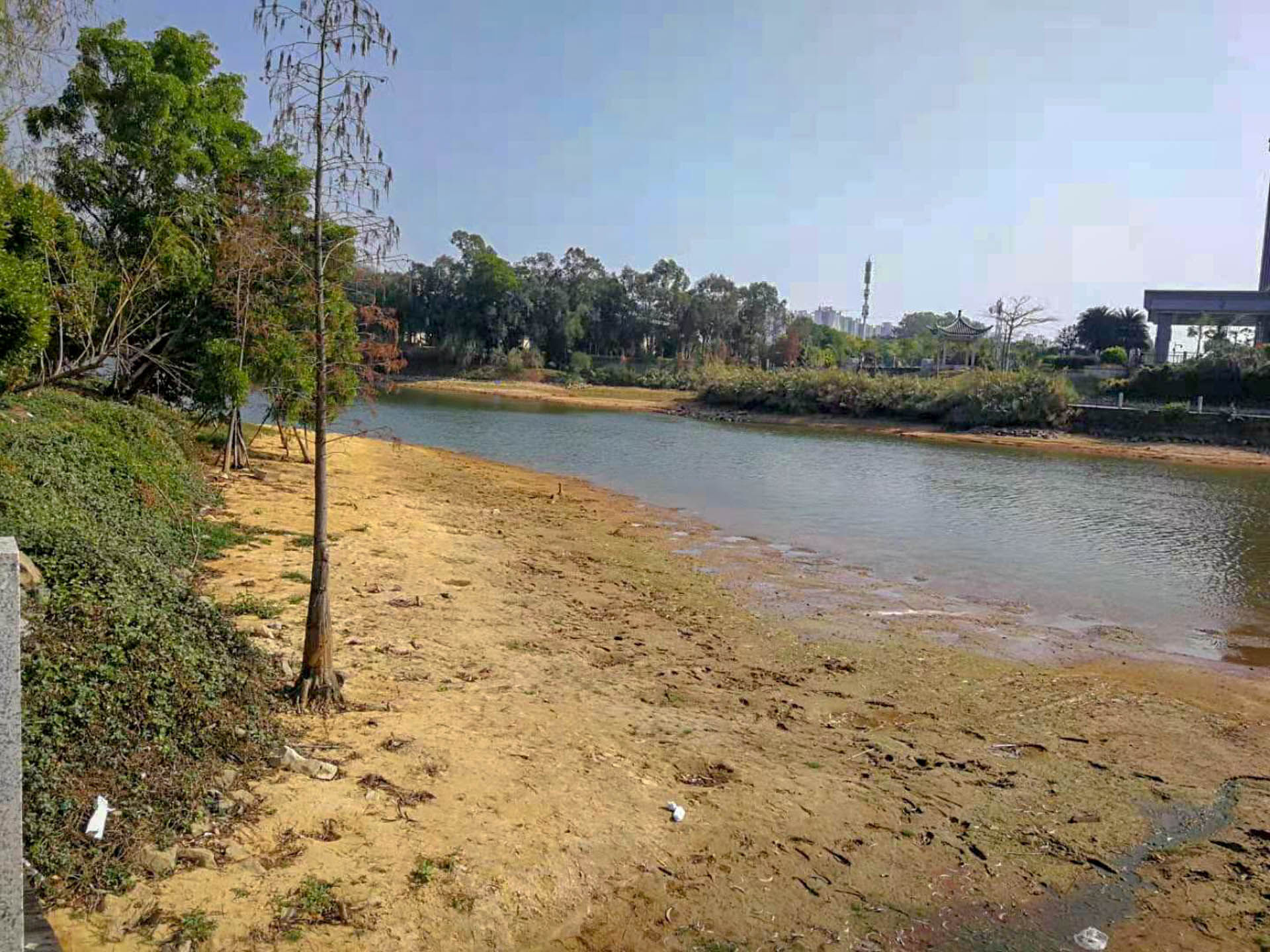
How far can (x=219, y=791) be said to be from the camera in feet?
18.4

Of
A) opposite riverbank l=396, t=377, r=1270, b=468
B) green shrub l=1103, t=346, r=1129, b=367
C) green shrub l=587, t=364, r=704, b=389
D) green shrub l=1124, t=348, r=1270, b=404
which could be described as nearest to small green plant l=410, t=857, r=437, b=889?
opposite riverbank l=396, t=377, r=1270, b=468

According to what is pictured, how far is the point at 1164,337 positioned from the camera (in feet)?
222

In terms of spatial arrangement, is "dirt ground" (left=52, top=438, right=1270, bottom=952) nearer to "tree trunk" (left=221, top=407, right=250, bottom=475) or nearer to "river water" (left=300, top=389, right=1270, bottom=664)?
"river water" (left=300, top=389, right=1270, bottom=664)

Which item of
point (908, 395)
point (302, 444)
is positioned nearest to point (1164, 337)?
point (908, 395)

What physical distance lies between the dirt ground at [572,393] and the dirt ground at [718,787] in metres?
58.2

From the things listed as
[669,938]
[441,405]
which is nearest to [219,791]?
[669,938]

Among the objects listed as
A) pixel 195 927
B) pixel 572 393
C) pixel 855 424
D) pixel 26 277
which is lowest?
pixel 195 927

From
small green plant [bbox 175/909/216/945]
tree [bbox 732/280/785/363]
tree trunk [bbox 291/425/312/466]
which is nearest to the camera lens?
small green plant [bbox 175/909/216/945]

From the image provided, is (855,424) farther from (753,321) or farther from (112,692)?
(112,692)

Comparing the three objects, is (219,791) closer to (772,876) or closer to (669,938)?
(669,938)

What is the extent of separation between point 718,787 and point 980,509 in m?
21.8

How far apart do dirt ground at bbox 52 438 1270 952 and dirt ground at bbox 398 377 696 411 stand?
5825 cm

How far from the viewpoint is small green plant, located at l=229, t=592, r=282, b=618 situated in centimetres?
952

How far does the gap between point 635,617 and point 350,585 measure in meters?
3.83
